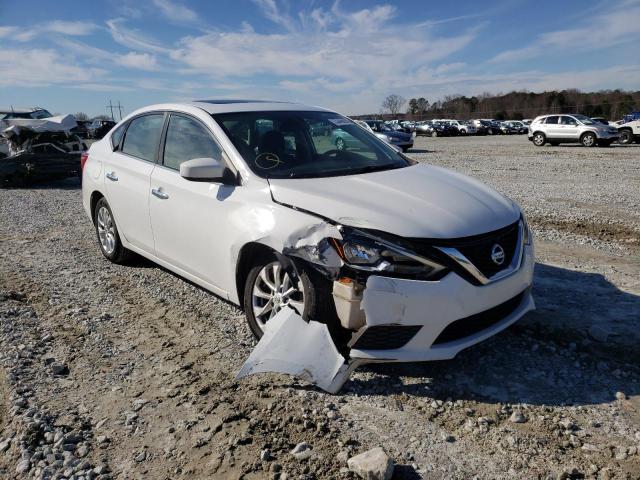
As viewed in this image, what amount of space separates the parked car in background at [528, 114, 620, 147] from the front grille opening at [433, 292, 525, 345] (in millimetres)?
24726

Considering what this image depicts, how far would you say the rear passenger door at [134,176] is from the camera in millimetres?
4602

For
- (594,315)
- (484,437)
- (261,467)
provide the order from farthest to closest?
(594,315), (484,437), (261,467)

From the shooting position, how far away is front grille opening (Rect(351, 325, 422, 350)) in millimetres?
2871

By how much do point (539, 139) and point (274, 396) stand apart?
27.1 metres

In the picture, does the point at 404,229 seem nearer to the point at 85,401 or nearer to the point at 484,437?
the point at 484,437

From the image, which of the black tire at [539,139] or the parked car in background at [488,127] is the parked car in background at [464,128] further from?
the black tire at [539,139]

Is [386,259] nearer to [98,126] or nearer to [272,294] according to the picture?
[272,294]

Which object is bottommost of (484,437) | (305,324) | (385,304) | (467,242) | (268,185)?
(484,437)

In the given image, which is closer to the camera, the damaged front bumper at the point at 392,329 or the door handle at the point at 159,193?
the damaged front bumper at the point at 392,329

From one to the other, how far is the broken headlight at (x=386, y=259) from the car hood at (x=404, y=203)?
0.10 meters

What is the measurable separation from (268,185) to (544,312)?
2.29 metres

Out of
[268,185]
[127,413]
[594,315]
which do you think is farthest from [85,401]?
[594,315]

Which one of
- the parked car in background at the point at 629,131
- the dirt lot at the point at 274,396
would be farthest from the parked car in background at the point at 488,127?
the dirt lot at the point at 274,396

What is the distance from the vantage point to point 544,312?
12.9 feet
